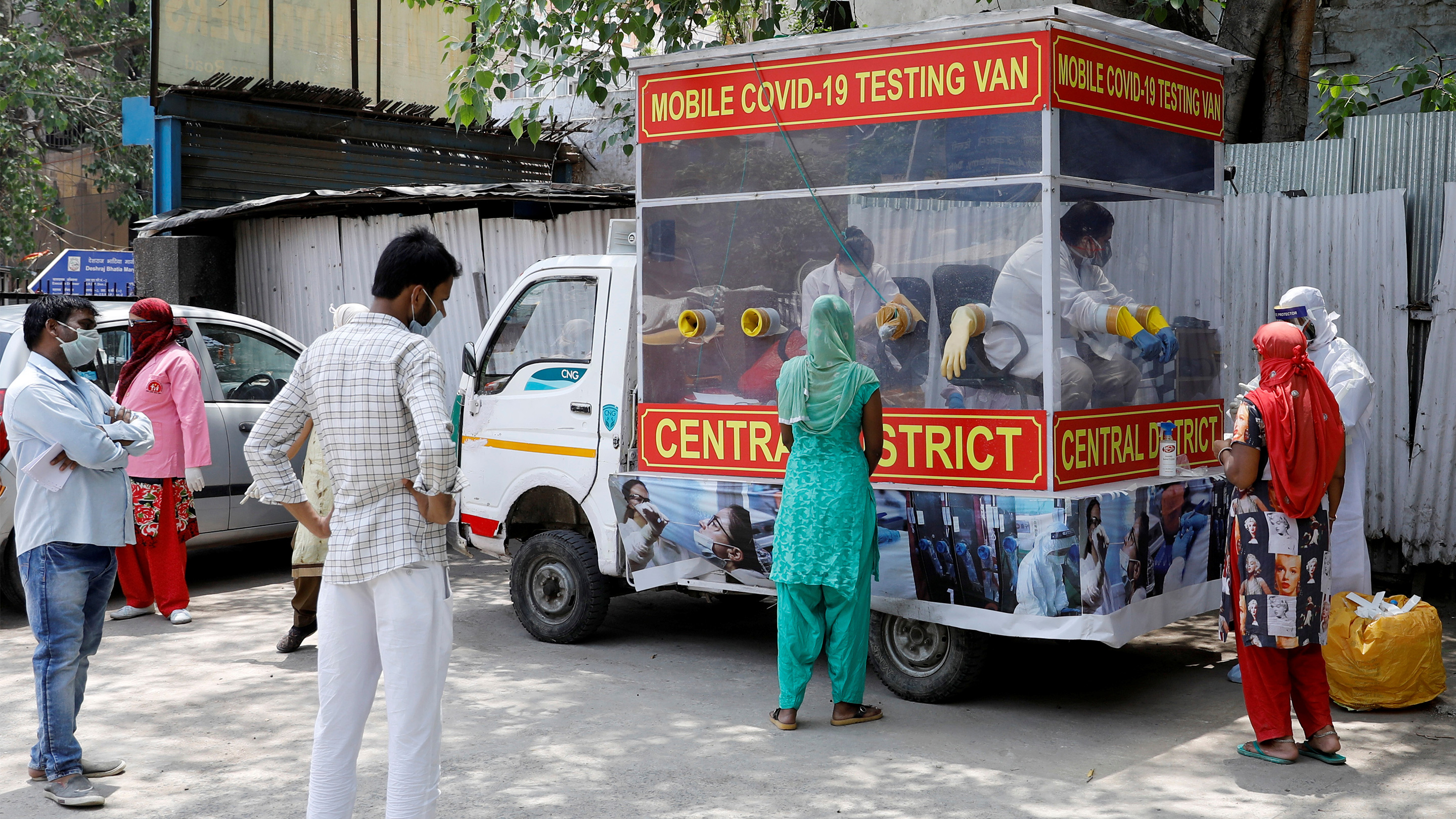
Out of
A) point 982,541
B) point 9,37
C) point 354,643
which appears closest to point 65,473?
point 354,643

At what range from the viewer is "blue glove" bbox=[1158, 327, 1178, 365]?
5.45 metres

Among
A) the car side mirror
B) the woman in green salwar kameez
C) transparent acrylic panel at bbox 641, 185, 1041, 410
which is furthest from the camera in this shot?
the car side mirror

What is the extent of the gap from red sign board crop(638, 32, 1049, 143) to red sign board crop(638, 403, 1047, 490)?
1234 millimetres

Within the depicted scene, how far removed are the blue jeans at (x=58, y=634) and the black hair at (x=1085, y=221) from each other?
3.78 metres

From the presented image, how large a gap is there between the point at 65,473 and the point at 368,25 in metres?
10.6

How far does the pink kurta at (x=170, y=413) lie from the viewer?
21.6 ft

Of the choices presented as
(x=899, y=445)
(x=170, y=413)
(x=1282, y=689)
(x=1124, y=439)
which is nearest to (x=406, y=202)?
(x=170, y=413)

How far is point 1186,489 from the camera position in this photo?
5.21 metres

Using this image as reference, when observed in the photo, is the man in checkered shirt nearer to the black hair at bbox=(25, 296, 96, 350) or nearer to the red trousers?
the black hair at bbox=(25, 296, 96, 350)

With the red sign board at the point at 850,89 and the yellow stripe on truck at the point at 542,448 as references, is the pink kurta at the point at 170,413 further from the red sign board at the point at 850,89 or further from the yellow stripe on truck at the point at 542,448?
the red sign board at the point at 850,89

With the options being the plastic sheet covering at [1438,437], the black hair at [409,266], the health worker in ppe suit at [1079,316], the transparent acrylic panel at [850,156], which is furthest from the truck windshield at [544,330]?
the plastic sheet covering at [1438,437]

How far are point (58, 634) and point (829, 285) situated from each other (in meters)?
3.23

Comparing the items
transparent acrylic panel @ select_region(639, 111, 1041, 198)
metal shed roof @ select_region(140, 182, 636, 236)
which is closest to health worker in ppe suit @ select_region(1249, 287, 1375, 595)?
transparent acrylic panel @ select_region(639, 111, 1041, 198)

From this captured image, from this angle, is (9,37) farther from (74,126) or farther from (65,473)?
(65,473)
